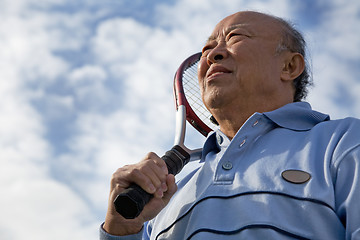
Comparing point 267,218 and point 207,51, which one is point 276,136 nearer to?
point 267,218

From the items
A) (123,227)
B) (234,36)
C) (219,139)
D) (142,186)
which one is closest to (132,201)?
(142,186)

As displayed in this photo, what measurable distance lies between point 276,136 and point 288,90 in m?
0.94

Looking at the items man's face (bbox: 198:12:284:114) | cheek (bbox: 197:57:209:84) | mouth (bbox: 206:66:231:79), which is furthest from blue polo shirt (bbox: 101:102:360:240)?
cheek (bbox: 197:57:209:84)

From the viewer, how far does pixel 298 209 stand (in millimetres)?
2279

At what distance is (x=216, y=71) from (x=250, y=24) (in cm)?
57

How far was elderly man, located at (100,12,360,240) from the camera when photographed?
7.43 ft

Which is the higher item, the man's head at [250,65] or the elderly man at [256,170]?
the man's head at [250,65]

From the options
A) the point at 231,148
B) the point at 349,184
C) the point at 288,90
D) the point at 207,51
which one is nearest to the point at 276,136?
the point at 231,148

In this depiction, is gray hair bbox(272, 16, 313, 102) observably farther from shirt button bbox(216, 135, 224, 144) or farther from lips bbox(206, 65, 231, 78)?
shirt button bbox(216, 135, 224, 144)

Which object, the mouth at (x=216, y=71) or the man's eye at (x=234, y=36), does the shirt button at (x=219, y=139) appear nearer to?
the mouth at (x=216, y=71)

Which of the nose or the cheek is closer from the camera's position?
the nose

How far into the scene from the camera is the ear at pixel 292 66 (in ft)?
12.2

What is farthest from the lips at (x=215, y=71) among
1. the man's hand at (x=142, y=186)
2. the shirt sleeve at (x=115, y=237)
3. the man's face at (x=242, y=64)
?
the shirt sleeve at (x=115, y=237)

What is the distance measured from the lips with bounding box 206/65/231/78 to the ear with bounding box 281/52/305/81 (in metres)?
0.51
